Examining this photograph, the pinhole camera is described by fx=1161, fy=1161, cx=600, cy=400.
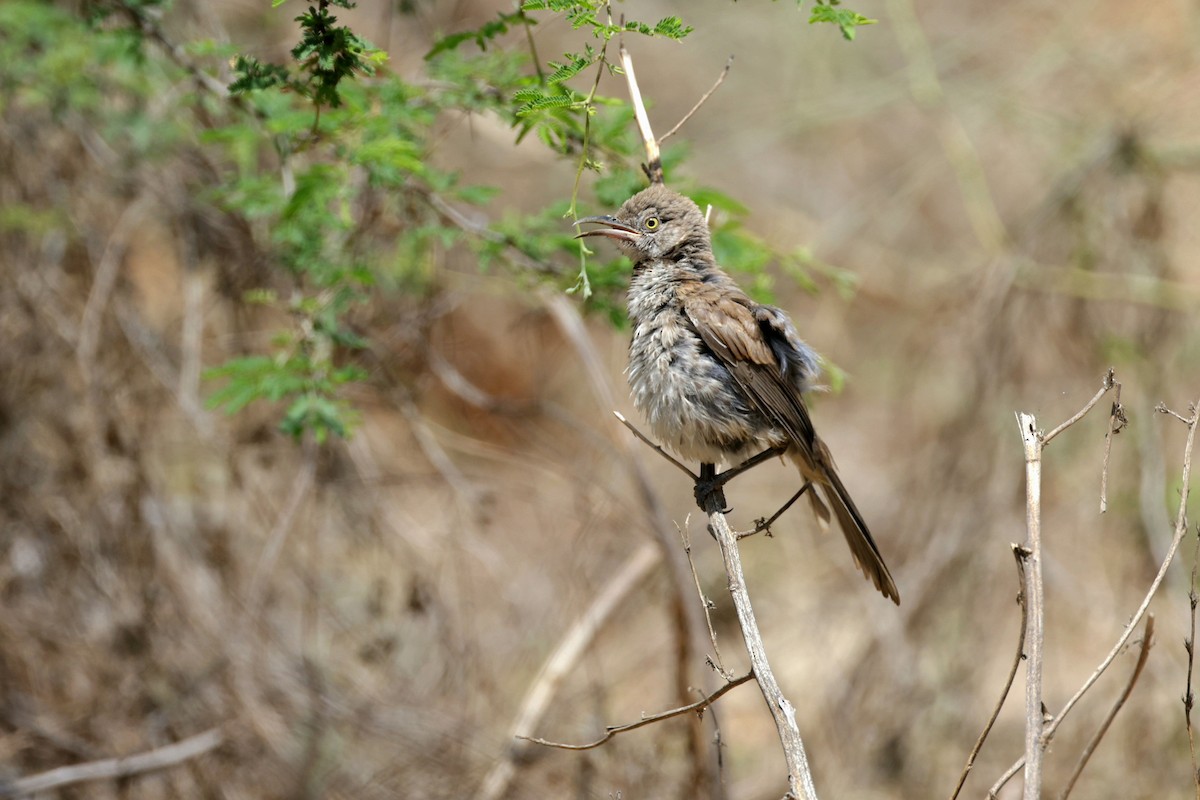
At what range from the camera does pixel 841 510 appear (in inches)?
167

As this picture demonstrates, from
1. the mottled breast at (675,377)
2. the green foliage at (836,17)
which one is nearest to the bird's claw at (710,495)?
the mottled breast at (675,377)

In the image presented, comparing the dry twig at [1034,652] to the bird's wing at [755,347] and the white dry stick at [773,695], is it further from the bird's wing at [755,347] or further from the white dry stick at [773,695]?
the bird's wing at [755,347]

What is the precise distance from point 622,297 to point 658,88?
8.04 m

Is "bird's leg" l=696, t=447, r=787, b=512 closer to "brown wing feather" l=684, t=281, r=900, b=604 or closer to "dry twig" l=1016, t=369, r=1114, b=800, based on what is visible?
"brown wing feather" l=684, t=281, r=900, b=604

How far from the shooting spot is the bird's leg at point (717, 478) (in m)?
3.93

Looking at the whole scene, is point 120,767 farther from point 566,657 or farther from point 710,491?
point 710,491

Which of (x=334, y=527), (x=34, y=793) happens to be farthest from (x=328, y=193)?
(x=34, y=793)

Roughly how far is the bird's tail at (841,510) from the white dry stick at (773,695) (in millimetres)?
993

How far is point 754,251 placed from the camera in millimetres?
4973

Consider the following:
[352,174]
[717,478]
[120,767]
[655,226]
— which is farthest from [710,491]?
[120,767]

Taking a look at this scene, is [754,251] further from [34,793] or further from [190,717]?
[34,793]

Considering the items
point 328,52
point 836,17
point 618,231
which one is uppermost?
point 836,17

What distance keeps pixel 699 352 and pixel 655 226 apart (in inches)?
19.5

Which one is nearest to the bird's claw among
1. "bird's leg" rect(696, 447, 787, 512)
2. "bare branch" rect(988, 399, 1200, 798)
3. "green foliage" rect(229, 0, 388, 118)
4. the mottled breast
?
"bird's leg" rect(696, 447, 787, 512)
